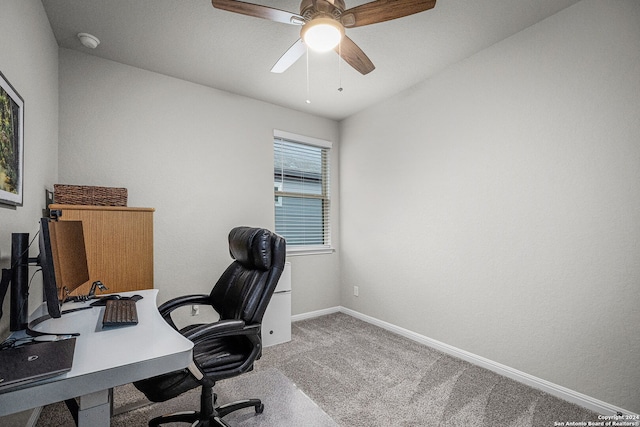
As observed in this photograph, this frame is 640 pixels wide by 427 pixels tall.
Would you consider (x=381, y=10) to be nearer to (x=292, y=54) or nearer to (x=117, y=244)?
(x=292, y=54)

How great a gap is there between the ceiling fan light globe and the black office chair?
45.0 inches

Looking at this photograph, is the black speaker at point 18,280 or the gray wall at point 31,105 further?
the gray wall at point 31,105

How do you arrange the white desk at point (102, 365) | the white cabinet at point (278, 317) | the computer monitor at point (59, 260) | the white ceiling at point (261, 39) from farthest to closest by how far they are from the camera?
1. the white cabinet at point (278, 317)
2. the white ceiling at point (261, 39)
3. the computer monitor at point (59, 260)
4. the white desk at point (102, 365)

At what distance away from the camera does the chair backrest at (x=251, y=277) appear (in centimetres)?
160

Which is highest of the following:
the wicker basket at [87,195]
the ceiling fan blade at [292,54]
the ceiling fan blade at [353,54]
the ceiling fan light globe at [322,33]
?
the ceiling fan blade at [292,54]

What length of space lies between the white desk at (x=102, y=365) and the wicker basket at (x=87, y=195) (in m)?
1.15

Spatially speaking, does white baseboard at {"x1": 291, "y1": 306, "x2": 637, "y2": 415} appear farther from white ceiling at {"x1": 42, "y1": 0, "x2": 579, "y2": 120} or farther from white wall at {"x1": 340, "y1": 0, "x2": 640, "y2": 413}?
white ceiling at {"x1": 42, "y1": 0, "x2": 579, "y2": 120}

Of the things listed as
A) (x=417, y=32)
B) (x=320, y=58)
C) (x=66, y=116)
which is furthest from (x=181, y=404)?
(x=417, y=32)

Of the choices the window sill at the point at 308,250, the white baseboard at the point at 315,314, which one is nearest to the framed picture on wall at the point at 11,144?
the window sill at the point at 308,250

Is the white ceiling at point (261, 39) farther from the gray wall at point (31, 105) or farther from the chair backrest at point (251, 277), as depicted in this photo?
the chair backrest at point (251, 277)

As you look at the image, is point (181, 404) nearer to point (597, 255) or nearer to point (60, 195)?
point (60, 195)

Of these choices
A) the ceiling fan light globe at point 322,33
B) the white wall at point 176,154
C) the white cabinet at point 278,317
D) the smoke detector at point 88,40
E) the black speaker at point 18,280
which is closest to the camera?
the black speaker at point 18,280

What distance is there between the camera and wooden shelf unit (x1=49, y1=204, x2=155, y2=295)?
206cm

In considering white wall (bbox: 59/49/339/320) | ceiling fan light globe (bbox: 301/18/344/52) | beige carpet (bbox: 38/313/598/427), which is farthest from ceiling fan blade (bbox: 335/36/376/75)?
beige carpet (bbox: 38/313/598/427)
